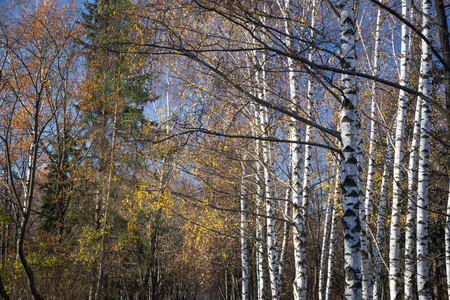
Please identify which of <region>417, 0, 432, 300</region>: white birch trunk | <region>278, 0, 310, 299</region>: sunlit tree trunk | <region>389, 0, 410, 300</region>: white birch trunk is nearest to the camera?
<region>417, 0, 432, 300</region>: white birch trunk

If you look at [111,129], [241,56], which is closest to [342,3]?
[241,56]

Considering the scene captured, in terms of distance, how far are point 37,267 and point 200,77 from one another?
6.47 m

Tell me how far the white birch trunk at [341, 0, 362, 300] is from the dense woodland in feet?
0.05

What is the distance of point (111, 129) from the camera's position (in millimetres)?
13969

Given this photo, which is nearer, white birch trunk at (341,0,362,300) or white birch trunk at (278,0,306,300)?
white birch trunk at (341,0,362,300)

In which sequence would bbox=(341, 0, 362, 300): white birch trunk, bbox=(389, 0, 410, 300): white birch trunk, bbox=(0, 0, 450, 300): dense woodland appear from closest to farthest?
bbox=(341, 0, 362, 300): white birch trunk → bbox=(0, 0, 450, 300): dense woodland → bbox=(389, 0, 410, 300): white birch trunk

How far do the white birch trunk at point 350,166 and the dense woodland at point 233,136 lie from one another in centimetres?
2

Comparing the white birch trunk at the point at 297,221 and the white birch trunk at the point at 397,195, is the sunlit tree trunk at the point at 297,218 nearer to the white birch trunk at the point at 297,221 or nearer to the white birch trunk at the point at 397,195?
the white birch trunk at the point at 297,221

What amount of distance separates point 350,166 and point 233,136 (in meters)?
1.30

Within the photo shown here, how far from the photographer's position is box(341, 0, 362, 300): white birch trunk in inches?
143

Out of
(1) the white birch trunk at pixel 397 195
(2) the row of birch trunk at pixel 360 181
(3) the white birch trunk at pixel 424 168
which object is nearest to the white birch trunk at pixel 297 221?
(2) the row of birch trunk at pixel 360 181

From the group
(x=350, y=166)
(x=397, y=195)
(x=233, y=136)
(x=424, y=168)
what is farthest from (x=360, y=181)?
(x=233, y=136)

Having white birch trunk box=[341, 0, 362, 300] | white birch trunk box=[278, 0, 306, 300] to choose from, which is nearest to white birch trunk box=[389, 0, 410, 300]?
white birch trunk box=[278, 0, 306, 300]

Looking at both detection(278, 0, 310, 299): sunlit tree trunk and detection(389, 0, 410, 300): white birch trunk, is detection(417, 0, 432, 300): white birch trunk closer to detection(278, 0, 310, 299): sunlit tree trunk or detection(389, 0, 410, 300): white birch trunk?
detection(389, 0, 410, 300): white birch trunk
